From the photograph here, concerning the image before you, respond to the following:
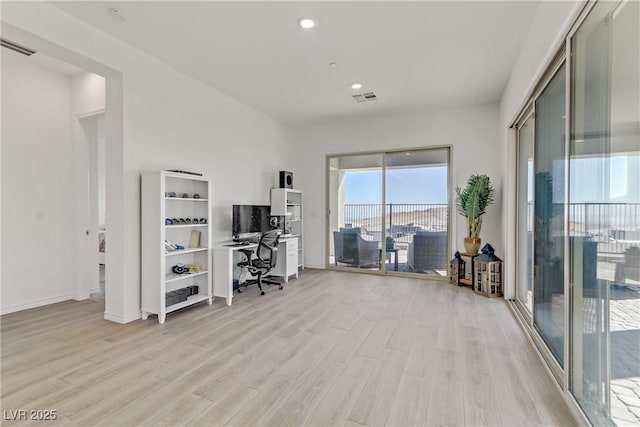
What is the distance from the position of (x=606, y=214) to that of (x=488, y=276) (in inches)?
118

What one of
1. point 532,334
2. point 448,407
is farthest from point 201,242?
point 532,334

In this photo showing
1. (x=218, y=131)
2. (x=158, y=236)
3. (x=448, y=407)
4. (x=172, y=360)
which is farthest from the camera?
(x=218, y=131)

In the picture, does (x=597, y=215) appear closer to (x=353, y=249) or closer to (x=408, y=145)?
(x=408, y=145)

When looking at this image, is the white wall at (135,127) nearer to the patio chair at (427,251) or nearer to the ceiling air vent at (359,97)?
the ceiling air vent at (359,97)

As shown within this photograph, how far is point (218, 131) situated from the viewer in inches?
176

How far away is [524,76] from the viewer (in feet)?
9.96

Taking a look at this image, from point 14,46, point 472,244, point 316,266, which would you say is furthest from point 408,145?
point 14,46

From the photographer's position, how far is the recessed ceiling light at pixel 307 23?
2767 millimetres

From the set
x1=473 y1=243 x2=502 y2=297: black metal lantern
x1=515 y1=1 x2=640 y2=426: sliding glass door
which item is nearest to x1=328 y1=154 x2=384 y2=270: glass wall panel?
x1=473 y1=243 x2=502 y2=297: black metal lantern

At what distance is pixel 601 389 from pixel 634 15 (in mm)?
1754

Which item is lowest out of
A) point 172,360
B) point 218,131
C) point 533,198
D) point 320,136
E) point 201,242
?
point 172,360

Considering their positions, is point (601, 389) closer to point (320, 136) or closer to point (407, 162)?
point (407, 162)

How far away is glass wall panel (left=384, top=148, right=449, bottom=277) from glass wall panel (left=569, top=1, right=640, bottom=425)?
3.47 metres

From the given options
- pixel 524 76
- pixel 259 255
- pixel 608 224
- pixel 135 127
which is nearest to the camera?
pixel 608 224
